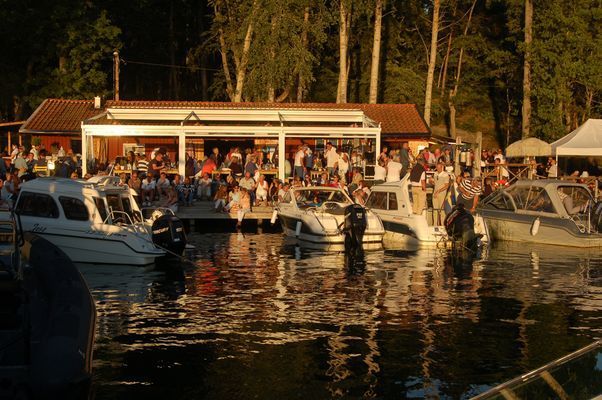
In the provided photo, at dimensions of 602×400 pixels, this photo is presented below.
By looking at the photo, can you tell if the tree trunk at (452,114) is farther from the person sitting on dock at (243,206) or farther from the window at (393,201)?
the window at (393,201)

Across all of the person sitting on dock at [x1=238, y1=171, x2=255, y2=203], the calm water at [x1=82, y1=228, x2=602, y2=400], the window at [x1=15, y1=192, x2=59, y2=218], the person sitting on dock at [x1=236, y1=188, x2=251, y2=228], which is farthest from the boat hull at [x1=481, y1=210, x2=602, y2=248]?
the window at [x1=15, y1=192, x2=59, y2=218]

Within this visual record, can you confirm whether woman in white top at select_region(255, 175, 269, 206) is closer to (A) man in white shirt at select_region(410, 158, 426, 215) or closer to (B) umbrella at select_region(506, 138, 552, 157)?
(A) man in white shirt at select_region(410, 158, 426, 215)

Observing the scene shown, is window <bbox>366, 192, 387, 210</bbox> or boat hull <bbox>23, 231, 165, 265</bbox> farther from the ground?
window <bbox>366, 192, 387, 210</bbox>

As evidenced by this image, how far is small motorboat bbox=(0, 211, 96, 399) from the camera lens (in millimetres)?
11461

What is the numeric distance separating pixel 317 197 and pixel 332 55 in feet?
109

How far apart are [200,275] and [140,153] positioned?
1887cm

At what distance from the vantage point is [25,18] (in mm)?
55219

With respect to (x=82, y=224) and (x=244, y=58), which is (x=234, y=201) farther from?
(x=244, y=58)

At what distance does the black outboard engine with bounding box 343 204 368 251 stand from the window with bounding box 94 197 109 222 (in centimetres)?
725

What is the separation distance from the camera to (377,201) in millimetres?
30750

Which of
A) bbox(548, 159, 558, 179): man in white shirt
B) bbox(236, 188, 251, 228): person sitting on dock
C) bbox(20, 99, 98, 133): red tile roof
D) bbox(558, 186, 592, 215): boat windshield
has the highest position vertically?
bbox(20, 99, 98, 133): red tile roof

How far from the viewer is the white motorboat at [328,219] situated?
27.8 metres

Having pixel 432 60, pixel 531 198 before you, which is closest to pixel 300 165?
pixel 531 198

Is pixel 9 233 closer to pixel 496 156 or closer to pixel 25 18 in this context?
pixel 496 156
